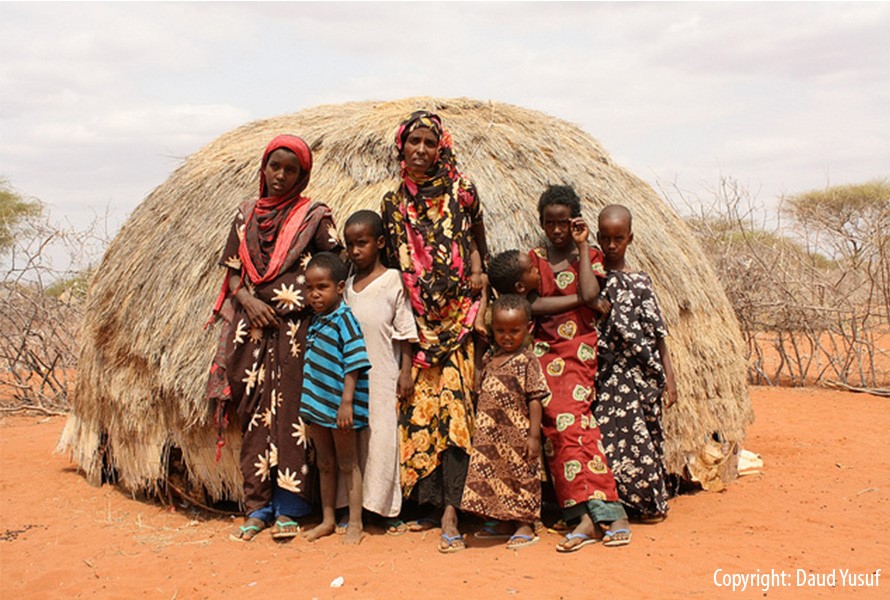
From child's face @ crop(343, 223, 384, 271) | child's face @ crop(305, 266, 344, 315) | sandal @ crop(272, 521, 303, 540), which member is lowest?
sandal @ crop(272, 521, 303, 540)

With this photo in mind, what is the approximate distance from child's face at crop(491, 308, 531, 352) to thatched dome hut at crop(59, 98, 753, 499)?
0.77m

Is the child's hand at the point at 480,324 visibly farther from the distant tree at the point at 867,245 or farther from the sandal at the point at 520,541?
the distant tree at the point at 867,245

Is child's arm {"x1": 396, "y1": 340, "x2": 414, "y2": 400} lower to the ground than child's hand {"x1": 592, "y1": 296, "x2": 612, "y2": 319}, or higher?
lower

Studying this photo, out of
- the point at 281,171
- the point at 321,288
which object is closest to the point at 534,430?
the point at 321,288

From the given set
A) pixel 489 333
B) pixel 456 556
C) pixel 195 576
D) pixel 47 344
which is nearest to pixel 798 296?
pixel 489 333

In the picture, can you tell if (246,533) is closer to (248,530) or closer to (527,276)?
(248,530)

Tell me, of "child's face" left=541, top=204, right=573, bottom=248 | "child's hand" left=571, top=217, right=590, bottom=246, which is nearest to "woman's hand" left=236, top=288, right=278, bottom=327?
"child's face" left=541, top=204, right=573, bottom=248

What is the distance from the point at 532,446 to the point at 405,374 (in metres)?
0.69

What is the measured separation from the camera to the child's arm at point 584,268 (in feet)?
12.0

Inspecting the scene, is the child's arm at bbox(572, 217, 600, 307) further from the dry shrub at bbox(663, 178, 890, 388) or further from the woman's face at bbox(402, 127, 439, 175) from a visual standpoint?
the dry shrub at bbox(663, 178, 890, 388)

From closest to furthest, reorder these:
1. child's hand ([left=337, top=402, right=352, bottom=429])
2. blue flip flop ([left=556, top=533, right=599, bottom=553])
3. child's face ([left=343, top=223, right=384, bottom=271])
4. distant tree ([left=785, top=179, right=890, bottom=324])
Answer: blue flip flop ([left=556, top=533, right=599, bottom=553]) → child's hand ([left=337, top=402, right=352, bottom=429]) → child's face ([left=343, top=223, right=384, bottom=271]) → distant tree ([left=785, top=179, right=890, bottom=324])

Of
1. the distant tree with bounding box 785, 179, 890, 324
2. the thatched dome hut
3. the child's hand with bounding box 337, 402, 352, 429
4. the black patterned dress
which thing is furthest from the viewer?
the distant tree with bounding box 785, 179, 890, 324

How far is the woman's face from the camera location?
3.63 m

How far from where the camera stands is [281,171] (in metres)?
3.85
